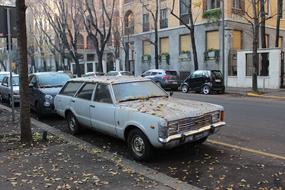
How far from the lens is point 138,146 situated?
7070 millimetres

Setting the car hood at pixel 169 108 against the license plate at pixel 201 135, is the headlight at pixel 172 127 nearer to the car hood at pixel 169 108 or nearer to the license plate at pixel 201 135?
the car hood at pixel 169 108

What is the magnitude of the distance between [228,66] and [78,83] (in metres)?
22.8

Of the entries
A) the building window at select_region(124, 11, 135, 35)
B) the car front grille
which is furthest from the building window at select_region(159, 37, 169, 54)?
the car front grille

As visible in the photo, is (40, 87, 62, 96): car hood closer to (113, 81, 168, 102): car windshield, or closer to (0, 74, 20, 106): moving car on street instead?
(0, 74, 20, 106): moving car on street

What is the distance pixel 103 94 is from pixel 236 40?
27.0m

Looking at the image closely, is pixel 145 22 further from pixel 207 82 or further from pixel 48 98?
pixel 48 98

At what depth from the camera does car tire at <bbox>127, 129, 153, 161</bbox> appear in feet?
22.4

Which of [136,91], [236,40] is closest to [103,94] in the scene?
[136,91]

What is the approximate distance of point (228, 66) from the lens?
30.7 meters

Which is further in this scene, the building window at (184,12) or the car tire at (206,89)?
the building window at (184,12)

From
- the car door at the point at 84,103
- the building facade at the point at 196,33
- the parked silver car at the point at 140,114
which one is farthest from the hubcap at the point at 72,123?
the building facade at the point at 196,33

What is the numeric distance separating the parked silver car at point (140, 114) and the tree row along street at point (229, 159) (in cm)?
38

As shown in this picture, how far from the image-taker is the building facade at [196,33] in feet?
107

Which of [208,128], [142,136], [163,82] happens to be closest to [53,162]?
[142,136]
